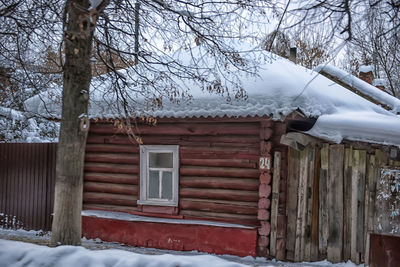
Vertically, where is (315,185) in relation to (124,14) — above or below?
below

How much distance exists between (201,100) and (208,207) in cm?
220

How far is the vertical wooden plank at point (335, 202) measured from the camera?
820 cm

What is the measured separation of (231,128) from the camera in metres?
8.91

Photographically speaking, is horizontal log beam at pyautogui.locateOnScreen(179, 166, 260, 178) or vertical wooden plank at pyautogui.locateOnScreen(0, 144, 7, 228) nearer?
horizontal log beam at pyautogui.locateOnScreen(179, 166, 260, 178)

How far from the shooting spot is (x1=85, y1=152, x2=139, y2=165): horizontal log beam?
9969 mm

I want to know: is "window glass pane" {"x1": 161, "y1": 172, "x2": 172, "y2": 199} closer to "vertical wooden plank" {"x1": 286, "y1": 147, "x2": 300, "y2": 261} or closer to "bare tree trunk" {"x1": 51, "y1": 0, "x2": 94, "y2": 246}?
"vertical wooden plank" {"x1": 286, "y1": 147, "x2": 300, "y2": 261}

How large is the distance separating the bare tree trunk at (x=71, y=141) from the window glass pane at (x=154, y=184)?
3.17 metres

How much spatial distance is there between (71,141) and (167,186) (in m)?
3.48

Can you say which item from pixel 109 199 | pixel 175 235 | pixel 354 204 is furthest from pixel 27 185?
pixel 354 204

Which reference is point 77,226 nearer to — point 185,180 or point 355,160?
point 185,180

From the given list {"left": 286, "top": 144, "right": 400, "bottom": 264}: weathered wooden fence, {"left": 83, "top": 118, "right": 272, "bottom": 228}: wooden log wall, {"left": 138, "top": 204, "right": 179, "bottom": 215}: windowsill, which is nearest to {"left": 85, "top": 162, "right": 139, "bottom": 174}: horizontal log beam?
{"left": 83, "top": 118, "right": 272, "bottom": 228}: wooden log wall

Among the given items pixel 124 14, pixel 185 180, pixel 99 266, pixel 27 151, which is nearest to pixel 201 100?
pixel 185 180

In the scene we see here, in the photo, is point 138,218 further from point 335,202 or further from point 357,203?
point 357,203

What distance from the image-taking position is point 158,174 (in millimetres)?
9742
